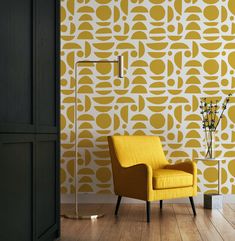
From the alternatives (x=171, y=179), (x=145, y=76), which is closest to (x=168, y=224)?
(x=171, y=179)

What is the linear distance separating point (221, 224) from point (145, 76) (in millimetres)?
2239

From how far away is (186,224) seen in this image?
4.49m

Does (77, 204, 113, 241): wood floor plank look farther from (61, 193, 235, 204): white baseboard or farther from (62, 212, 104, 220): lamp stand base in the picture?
(61, 193, 235, 204): white baseboard

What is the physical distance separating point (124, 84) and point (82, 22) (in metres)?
0.98

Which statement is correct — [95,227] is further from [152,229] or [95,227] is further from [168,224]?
[168,224]

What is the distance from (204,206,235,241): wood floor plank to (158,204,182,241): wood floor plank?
384 millimetres

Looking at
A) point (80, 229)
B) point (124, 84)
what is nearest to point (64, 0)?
point (124, 84)
